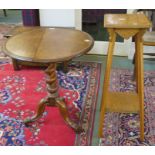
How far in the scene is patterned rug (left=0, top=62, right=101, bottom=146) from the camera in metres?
1.91

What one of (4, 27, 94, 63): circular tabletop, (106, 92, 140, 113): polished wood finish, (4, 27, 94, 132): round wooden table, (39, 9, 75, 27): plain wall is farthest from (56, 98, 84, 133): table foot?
(39, 9, 75, 27): plain wall

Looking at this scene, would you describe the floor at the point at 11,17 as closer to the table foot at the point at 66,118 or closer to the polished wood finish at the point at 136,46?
the table foot at the point at 66,118

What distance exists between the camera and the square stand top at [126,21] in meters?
1.50

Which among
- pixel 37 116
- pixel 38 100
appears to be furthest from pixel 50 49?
pixel 38 100

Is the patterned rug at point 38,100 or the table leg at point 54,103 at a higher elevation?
the table leg at point 54,103

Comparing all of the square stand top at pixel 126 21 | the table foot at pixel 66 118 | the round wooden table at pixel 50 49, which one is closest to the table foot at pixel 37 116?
the round wooden table at pixel 50 49

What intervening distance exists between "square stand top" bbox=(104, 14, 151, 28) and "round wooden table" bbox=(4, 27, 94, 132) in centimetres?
22

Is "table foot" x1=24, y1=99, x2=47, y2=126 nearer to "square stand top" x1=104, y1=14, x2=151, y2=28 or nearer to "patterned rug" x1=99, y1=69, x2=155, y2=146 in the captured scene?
"patterned rug" x1=99, y1=69, x2=155, y2=146

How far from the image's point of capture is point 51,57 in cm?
152

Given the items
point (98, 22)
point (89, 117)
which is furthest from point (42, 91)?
point (98, 22)

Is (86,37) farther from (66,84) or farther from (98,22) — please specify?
(98,22)

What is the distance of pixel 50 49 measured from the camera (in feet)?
5.33

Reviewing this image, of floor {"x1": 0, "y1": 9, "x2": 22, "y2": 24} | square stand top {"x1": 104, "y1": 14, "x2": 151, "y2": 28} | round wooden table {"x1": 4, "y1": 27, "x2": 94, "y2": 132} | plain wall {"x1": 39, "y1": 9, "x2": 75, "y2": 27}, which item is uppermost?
square stand top {"x1": 104, "y1": 14, "x2": 151, "y2": 28}

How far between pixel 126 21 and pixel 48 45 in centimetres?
55
